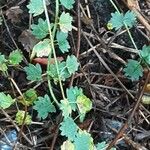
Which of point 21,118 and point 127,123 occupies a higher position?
point 21,118

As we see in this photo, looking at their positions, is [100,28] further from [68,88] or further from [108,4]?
[68,88]

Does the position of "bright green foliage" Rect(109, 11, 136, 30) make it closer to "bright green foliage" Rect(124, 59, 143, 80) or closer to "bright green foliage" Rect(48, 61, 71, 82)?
"bright green foliage" Rect(124, 59, 143, 80)

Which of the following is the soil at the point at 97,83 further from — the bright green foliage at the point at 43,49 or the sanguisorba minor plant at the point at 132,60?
the bright green foliage at the point at 43,49

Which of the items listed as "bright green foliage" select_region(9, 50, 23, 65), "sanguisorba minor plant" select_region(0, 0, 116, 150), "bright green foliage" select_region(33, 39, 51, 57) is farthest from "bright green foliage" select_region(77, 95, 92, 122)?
"bright green foliage" select_region(9, 50, 23, 65)

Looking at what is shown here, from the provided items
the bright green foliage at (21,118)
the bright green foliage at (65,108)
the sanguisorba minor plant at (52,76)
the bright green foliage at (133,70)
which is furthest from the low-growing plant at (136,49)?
the bright green foliage at (21,118)

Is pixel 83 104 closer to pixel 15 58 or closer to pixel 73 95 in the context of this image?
pixel 73 95

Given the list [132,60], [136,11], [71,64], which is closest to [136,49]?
[132,60]

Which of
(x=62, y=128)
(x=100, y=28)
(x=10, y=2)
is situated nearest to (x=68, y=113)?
(x=62, y=128)
